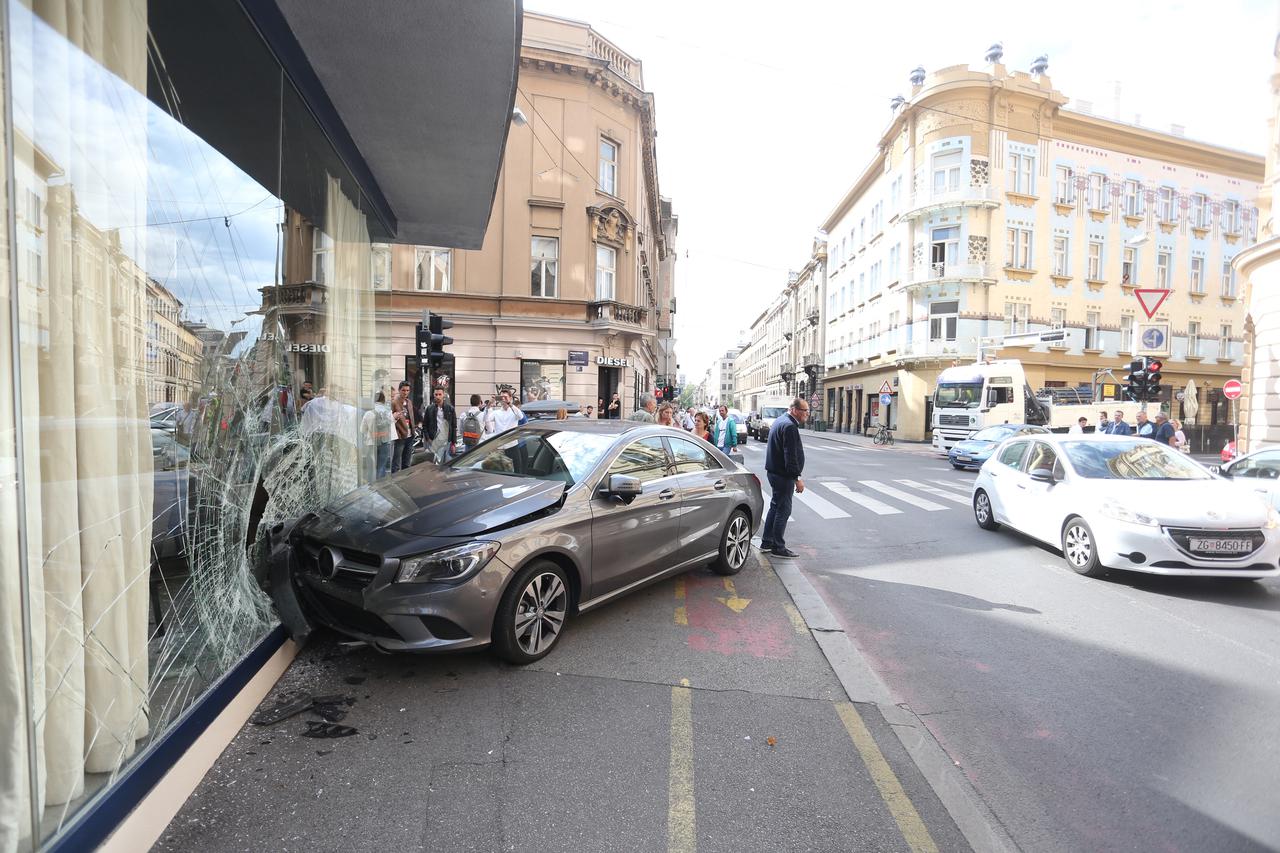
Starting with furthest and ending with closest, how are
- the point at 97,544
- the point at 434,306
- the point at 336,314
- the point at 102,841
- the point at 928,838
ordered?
the point at 434,306
the point at 336,314
the point at 928,838
the point at 97,544
the point at 102,841

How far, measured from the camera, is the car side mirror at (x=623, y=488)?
4.40 metres

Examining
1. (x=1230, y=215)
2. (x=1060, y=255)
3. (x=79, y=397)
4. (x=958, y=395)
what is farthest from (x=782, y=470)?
(x=1230, y=215)

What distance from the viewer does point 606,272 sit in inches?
896

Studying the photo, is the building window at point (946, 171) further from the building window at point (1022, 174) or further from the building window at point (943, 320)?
the building window at point (943, 320)

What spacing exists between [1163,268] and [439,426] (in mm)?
43510

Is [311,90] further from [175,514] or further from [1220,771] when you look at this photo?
[1220,771]

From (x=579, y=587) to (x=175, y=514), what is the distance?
2320 millimetres

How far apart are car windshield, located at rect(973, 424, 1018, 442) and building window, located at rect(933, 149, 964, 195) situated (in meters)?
18.9

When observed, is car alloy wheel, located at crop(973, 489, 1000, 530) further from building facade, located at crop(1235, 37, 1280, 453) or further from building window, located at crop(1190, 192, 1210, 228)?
building window, located at crop(1190, 192, 1210, 228)

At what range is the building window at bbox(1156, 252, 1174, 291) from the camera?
121 feet

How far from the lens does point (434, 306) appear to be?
2023cm

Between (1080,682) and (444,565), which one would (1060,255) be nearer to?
(1080,682)

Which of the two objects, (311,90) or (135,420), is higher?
(311,90)

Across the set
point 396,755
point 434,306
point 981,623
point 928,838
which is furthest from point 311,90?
point 434,306
